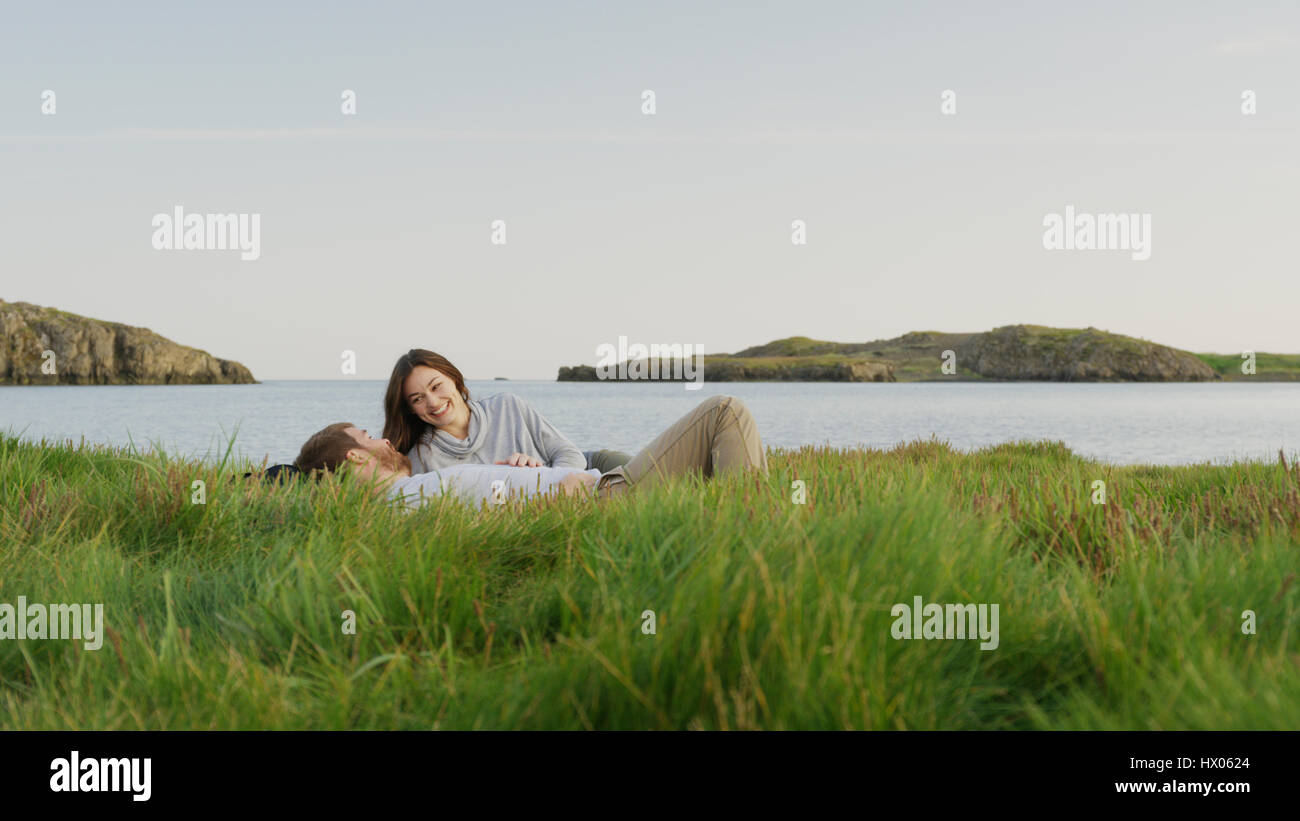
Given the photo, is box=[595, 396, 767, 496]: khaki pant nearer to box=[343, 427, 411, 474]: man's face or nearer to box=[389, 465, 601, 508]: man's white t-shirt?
box=[389, 465, 601, 508]: man's white t-shirt

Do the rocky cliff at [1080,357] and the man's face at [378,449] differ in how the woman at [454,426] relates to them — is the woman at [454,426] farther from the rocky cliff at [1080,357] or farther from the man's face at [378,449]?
the rocky cliff at [1080,357]

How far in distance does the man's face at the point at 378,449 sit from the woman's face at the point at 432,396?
3.18 feet

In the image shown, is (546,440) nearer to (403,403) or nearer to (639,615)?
(403,403)

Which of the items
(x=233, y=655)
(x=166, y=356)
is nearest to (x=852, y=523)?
(x=233, y=655)

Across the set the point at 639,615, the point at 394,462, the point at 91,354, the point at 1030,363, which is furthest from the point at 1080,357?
the point at 91,354

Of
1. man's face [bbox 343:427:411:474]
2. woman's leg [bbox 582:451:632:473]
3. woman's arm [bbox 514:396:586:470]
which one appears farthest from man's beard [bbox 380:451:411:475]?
woman's leg [bbox 582:451:632:473]

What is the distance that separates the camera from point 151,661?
2564mm

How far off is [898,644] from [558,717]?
3.15 feet

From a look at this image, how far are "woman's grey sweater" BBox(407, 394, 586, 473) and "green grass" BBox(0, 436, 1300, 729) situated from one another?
3.11m

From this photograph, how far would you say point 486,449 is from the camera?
7.58m

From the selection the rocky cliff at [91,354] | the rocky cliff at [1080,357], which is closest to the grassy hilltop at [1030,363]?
the rocky cliff at [1080,357]

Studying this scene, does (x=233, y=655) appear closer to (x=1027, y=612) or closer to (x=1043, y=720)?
(x=1043, y=720)

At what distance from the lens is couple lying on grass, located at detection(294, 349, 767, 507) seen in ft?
17.7

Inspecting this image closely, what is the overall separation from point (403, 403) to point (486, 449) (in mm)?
859
